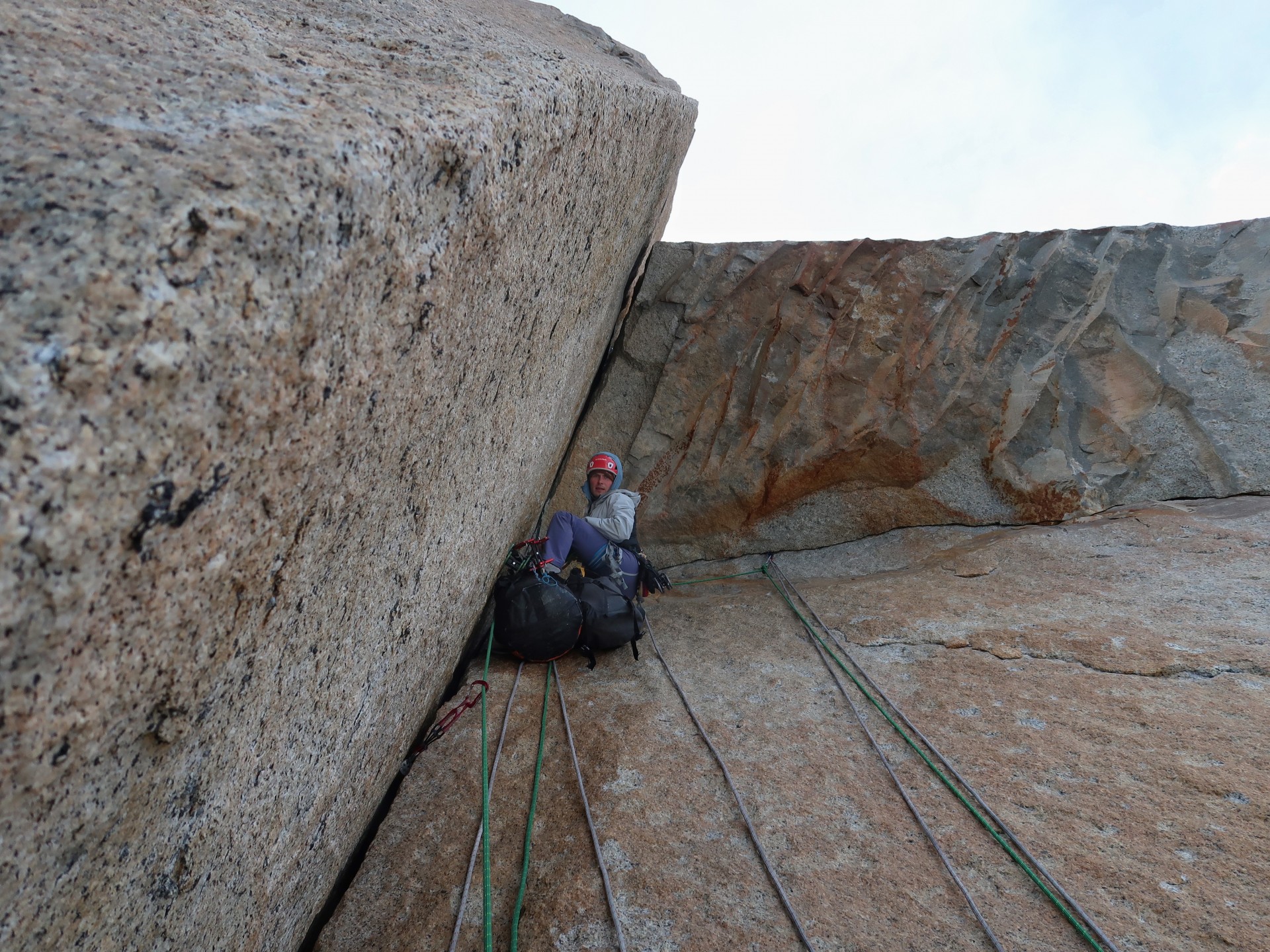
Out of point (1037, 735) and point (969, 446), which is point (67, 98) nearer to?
point (1037, 735)

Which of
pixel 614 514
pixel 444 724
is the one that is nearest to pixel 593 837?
pixel 444 724

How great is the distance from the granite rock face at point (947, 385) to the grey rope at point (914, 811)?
2.01m

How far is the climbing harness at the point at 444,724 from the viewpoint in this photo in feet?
10.0

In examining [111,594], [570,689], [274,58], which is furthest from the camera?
[570,689]

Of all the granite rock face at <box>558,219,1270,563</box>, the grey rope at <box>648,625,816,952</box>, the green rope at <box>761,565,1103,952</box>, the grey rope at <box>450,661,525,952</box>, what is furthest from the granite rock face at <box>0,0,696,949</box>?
the granite rock face at <box>558,219,1270,563</box>

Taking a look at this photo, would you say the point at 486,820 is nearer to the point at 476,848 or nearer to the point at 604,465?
the point at 476,848

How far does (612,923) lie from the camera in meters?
2.18

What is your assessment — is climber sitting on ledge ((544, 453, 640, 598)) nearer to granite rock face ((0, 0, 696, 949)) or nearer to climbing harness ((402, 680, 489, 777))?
climbing harness ((402, 680, 489, 777))

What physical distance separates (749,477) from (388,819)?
355cm

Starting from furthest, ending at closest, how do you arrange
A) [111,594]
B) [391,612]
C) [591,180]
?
[591,180] < [391,612] < [111,594]

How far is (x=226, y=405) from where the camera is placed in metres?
1.17

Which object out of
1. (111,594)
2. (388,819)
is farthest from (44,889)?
(388,819)

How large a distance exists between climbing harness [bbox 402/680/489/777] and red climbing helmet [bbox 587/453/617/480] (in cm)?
187

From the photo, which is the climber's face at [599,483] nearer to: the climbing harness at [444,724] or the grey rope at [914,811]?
the climbing harness at [444,724]
